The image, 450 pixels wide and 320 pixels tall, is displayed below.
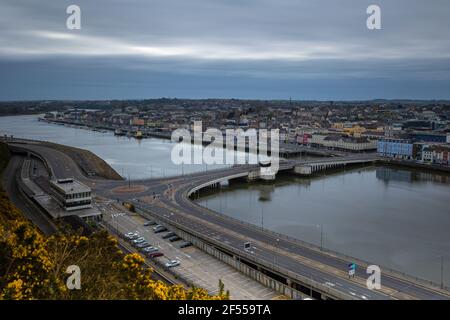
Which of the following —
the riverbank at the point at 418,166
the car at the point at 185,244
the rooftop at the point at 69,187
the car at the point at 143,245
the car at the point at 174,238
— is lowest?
the car at the point at 185,244

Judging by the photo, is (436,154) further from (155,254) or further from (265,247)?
(155,254)

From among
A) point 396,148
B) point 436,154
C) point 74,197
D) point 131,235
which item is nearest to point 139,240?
point 131,235

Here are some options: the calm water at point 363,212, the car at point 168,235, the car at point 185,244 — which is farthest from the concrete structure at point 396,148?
the car at point 185,244

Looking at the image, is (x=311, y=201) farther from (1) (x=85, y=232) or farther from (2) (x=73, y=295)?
(2) (x=73, y=295)

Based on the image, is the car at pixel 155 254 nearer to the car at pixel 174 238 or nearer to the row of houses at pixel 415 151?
the car at pixel 174 238
